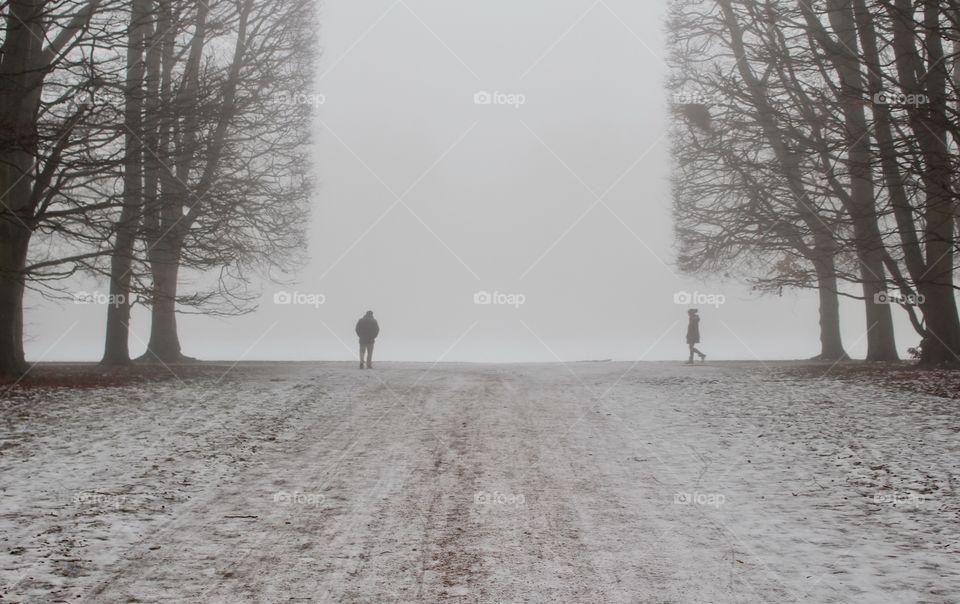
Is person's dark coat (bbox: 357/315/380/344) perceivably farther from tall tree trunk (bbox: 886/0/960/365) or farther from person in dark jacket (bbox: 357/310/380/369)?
tall tree trunk (bbox: 886/0/960/365)

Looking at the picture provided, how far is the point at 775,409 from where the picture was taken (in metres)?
14.0

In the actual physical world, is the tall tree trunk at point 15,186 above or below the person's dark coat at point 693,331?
above

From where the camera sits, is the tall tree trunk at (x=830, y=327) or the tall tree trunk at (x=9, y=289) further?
the tall tree trunk at (x=830, y=327)

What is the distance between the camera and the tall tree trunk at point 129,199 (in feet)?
49.3

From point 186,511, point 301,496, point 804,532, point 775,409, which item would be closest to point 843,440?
point 775,409

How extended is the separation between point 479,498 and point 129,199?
12.1m

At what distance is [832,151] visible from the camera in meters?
19.6

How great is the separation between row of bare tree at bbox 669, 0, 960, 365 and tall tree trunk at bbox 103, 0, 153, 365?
12.2 meters

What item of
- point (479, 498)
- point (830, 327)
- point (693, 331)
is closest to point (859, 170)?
point (830, 327)

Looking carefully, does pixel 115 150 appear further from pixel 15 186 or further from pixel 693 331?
pixel 693 331

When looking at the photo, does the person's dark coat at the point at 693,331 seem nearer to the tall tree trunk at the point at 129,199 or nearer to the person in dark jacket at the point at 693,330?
the person in dark jacket at the point at 693,330

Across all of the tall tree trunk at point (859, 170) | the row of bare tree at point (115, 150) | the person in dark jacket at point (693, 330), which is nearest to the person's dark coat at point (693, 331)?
the person in dark jacket at point (693, 330)

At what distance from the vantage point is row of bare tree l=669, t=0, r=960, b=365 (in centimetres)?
1493

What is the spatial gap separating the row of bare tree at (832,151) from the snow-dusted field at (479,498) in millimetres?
4116
